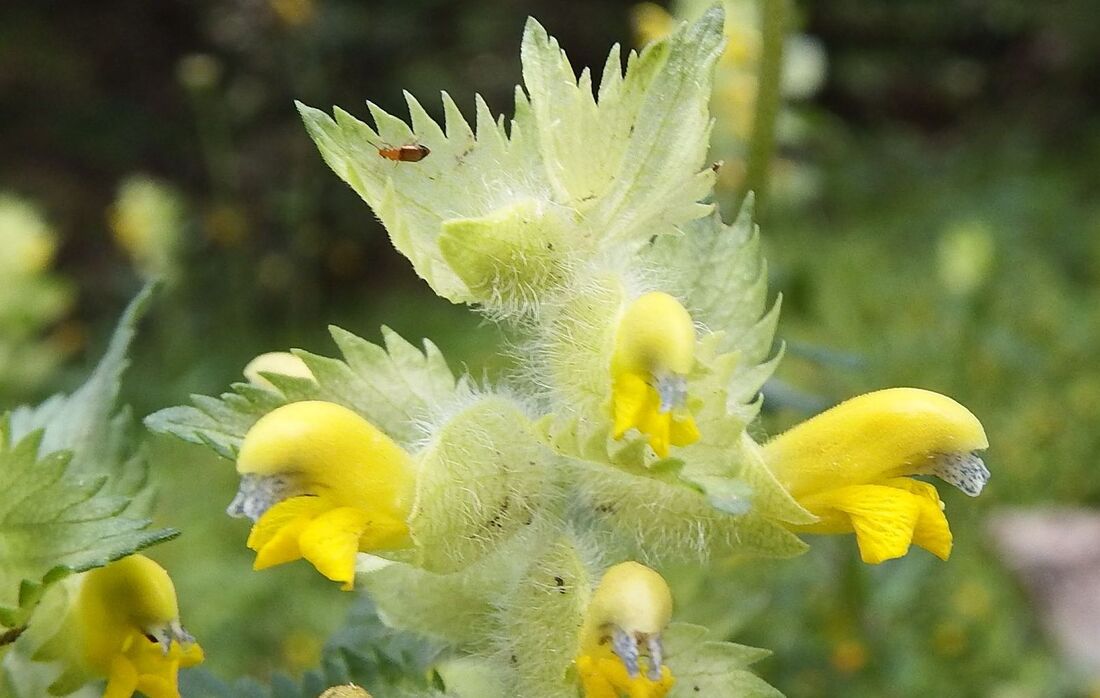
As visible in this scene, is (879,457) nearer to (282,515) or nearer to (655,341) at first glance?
(655,341)

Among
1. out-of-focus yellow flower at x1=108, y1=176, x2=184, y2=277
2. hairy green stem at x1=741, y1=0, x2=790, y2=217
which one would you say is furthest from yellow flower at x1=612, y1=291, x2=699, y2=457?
out-of-focus yellow flower at x1=108, y1=176, x2=184, y2=277

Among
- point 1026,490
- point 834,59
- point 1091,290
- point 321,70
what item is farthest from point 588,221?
point 834,59

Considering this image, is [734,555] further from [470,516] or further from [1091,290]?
[1091,290]

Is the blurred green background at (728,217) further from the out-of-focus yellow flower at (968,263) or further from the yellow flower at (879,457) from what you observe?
the yellow flower at (879,457)

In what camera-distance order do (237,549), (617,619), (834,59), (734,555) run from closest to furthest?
(617,619)
(734,555)
(237,549)
(834,59)

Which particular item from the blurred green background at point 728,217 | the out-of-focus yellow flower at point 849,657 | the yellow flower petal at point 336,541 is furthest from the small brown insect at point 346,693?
the out-of-focus yellow flower at point 849,657

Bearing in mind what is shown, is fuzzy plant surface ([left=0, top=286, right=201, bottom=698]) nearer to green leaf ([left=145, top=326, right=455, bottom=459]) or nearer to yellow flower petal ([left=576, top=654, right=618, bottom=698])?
green leaf ([left=145, top=326, right=455, bottom=459])
